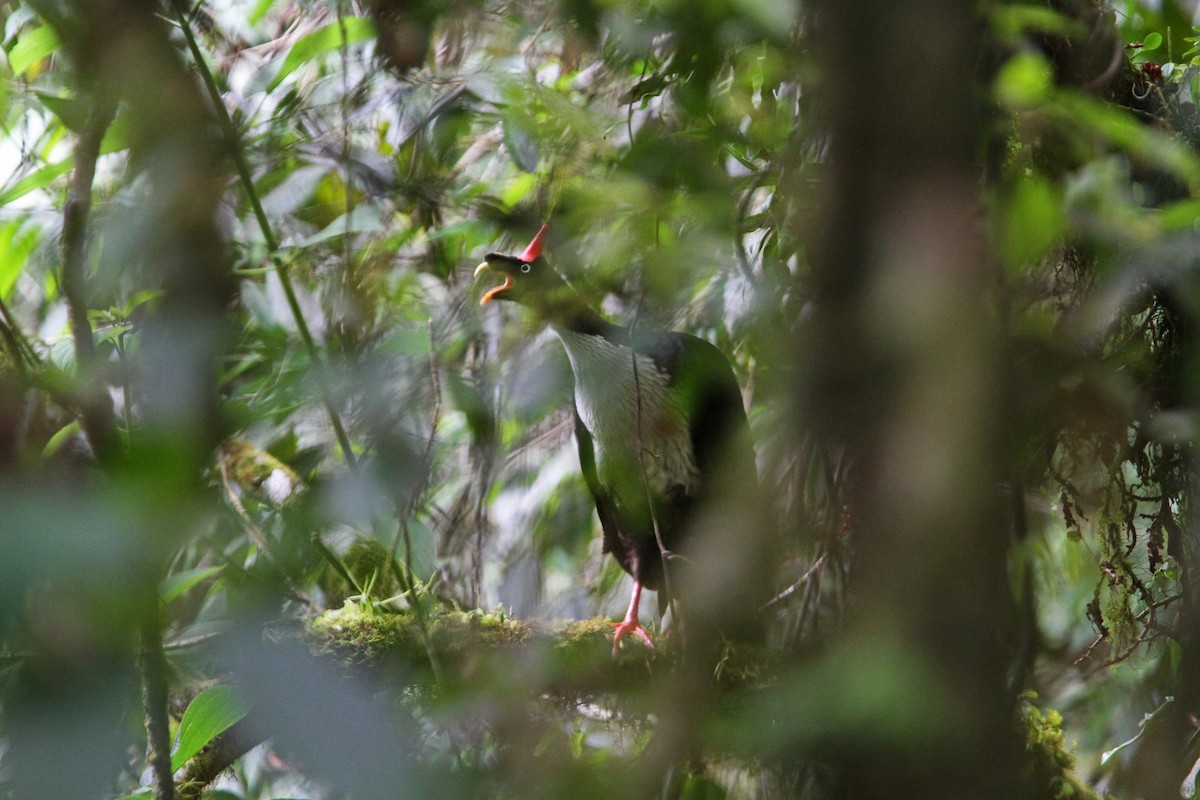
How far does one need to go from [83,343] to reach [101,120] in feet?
0.95

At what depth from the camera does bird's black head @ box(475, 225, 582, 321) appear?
2271 mm

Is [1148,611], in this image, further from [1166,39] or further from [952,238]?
[952,238]

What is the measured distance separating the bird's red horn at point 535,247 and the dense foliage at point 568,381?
0.06m

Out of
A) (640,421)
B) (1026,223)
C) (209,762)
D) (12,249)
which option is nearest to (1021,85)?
(1026,223)

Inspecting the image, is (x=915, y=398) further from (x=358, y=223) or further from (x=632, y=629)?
(x=632, y=629)

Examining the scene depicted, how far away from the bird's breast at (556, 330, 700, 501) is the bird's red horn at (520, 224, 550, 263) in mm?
372

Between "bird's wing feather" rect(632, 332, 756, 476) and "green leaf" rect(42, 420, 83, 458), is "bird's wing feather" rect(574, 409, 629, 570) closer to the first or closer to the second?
"bird's wing feather" rect(632, 332, 756, 476)

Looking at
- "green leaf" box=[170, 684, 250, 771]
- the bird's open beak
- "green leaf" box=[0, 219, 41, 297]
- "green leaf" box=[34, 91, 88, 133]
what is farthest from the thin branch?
"green leaf" box=[34, 91, 88, 133]

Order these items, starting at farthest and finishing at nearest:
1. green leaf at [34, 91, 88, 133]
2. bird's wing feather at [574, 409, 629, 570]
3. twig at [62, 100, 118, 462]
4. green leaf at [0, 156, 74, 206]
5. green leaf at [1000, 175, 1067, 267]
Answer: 1. bird's wing feather at [574, 409, 629, 570]
2. green leaf at [0, 156, 74, 206]
3. green leaf at [34, 91, 88, 133]
4. green leaf at [1000, 175, 1067, 267]
5. twig at [62, 100, 118, 462]

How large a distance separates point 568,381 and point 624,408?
197mm

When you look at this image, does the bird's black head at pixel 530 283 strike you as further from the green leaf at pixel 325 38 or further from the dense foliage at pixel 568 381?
the green leaf at pixel 325 38

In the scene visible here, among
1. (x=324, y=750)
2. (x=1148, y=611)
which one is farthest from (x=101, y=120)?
(x=1148, y=611)

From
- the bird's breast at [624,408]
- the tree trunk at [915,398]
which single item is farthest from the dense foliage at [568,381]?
the bird's breast at [624,408]

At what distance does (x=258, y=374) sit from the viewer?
2037 millimetres
